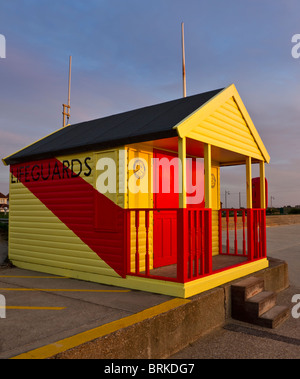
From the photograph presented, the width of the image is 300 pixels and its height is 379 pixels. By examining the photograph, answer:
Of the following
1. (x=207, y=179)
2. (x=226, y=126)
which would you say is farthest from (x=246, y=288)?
(x=226, y=126)

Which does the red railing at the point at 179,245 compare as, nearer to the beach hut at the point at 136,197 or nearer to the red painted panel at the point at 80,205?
the beach hut at the point at 136,197

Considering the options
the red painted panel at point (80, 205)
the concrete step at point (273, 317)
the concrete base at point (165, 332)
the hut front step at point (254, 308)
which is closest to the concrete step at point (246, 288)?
the hut front step at point (254, 308)

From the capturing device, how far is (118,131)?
629 cm

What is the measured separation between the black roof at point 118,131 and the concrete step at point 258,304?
3056mm

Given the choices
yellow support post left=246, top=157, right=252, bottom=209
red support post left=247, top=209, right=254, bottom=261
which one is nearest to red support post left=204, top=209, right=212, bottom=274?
red support post left=247, top=209, right=254, bottom=261

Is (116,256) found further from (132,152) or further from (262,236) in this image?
(262,236)

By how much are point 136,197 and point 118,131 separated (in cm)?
126

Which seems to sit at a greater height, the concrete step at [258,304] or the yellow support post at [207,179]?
the yellow support post at [207,179]

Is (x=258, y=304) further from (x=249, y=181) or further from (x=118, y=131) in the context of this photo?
(x=118, y=131)

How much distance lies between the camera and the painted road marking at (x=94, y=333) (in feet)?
9.98

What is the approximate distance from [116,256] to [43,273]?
217 centimetres

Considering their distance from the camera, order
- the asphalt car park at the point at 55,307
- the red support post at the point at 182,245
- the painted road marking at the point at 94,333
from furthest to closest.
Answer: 1. the red support post at the point at 182,245
2. the asphalt car park at the point at 55,307
3. the painted road marking at the point at 94,333

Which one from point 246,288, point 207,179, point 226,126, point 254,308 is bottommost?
point 254,308
